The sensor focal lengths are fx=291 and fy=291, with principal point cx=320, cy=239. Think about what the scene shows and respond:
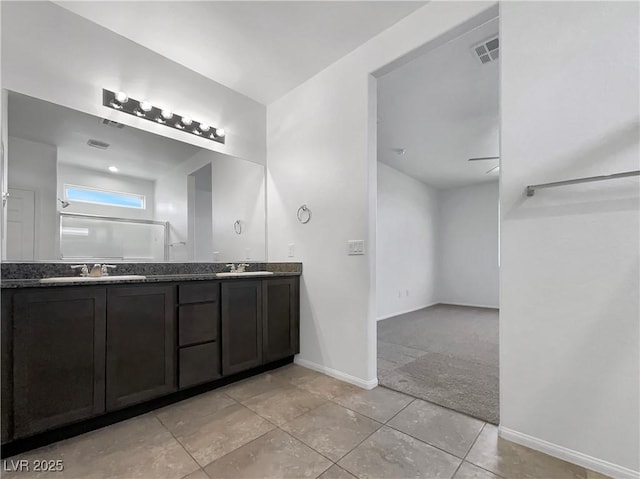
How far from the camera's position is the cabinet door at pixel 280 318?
99.3 inches

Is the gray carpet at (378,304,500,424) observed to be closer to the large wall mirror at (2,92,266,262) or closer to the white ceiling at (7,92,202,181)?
the large wall mirror at (2,92,266,262)

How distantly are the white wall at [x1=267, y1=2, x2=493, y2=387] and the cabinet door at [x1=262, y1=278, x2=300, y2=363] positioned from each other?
92mm

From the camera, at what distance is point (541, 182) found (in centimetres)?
151

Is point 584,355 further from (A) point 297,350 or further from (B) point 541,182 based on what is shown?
(A) point 297,350

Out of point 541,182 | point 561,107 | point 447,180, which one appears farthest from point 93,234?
point 447,180

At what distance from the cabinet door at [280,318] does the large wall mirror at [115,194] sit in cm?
58

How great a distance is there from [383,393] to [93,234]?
2.43m

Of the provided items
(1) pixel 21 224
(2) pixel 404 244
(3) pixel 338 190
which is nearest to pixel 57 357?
(1) pixel 21 224

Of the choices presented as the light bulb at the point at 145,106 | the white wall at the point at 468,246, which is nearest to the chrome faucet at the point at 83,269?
the light bulb at the point at 145,106

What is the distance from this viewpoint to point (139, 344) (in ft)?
5.95

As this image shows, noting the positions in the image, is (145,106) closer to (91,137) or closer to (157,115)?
(157,115)

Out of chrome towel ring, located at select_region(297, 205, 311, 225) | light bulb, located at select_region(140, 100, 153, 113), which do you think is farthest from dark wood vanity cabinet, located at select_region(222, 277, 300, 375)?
light bulb, located at select_region(140, 100, 153, 113)

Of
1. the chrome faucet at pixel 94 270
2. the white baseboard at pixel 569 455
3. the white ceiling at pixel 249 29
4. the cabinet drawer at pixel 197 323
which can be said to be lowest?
the white baseboard at pixel 569 455

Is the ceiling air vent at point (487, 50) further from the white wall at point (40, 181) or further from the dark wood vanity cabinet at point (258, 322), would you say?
the white wall at point (40, 181)
